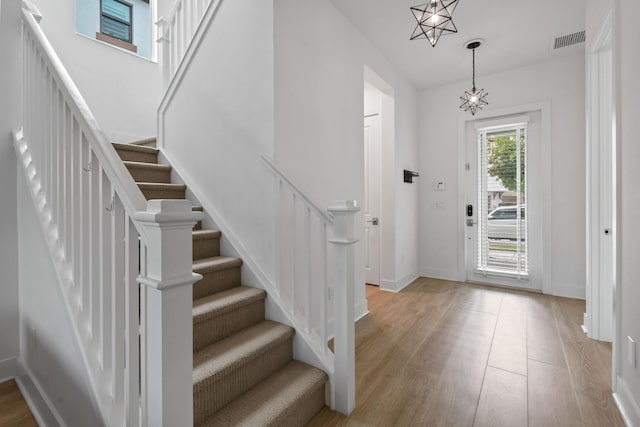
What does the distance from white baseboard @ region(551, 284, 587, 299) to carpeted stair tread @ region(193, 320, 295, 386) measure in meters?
3.43

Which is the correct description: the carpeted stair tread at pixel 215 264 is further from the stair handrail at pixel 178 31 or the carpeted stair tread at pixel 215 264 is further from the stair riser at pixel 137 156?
the stair handrail at pixel 178 31

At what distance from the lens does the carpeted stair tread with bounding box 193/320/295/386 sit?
137 cm

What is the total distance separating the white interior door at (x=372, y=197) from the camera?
397cm

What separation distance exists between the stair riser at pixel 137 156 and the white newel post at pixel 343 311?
1839 mm

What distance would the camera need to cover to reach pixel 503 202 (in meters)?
3.95

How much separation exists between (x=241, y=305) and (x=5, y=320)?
148cm

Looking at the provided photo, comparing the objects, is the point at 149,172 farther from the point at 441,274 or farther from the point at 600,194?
the point at 441,274

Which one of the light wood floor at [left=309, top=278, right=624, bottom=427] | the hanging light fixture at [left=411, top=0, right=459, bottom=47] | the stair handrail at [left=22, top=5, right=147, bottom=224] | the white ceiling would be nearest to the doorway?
the white ceiling

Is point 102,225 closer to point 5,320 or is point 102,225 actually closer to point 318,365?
point 318,365

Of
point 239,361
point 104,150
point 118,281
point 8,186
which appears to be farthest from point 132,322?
point 8,186

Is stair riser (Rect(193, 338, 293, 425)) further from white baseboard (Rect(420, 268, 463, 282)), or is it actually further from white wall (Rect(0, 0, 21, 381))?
white baseboard (Rect(420, 268, 463, 282))

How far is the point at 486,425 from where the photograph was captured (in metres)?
1.54

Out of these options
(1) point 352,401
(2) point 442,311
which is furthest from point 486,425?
(2) point 442,311

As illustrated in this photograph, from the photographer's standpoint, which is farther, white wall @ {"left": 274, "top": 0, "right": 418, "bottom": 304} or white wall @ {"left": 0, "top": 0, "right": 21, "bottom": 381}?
white wall @ {"left": 274, "top": 0, "right": 418, "bottom": 304}
